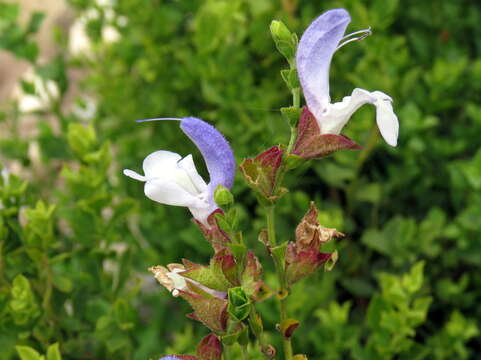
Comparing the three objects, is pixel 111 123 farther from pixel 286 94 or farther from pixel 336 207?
pixel 336 207

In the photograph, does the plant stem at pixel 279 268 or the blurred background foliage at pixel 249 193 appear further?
the blurred background foliage at pixel 249 193

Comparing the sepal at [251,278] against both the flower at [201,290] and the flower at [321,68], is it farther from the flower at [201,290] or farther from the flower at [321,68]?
the flower at [321,68]

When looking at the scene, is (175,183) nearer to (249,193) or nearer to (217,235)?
(217,235)

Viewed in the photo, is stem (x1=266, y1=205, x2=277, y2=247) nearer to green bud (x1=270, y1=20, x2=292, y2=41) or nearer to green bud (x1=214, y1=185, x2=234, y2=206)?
green bud (x1=214, y1=185, x2=234, y2=206)

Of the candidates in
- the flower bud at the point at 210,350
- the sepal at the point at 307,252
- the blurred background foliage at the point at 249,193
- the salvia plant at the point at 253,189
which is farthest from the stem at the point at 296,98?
the blurred background foliage at the point at 249,193

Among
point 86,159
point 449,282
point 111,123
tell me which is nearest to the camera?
point 86,159

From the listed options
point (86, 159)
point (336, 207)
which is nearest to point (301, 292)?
point (336, 207)
